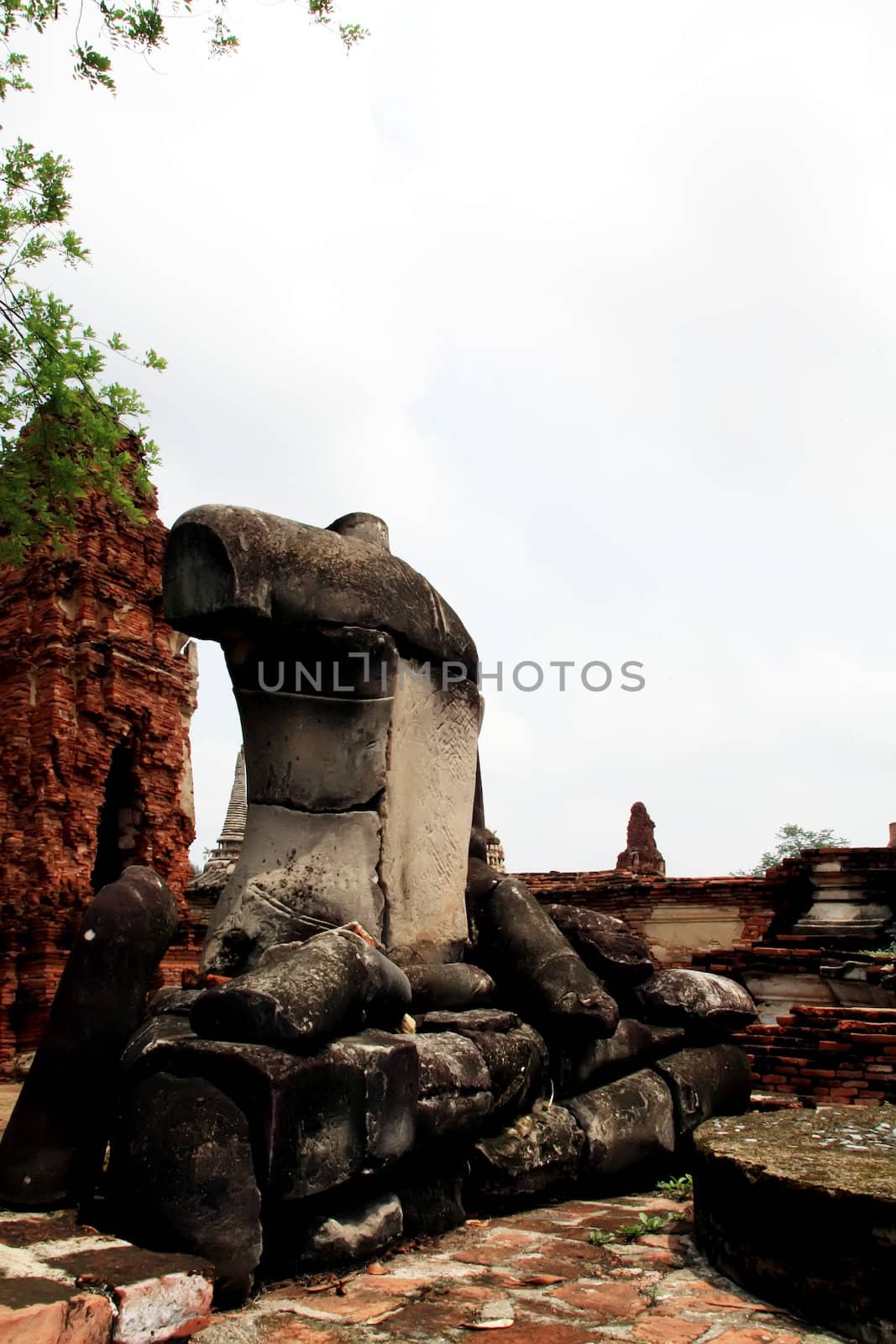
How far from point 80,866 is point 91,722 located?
1614mm

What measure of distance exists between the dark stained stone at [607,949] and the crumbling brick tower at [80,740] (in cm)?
783

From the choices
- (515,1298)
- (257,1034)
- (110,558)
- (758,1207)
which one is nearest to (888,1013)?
(758,1207)

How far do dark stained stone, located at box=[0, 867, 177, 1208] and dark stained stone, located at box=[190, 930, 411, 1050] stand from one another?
0.81 ft

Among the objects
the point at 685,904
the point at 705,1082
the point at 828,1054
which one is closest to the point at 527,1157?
the point at 705,1082

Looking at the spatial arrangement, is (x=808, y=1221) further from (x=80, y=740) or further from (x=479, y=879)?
(x=80, y=740)

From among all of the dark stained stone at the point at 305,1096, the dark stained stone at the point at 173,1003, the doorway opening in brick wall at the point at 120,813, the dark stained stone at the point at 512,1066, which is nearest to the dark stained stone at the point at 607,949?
the dark stained stone at the point at 512,1066

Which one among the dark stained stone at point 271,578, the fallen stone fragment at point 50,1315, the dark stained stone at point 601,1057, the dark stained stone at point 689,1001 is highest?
the dark stained stone at point 271,578

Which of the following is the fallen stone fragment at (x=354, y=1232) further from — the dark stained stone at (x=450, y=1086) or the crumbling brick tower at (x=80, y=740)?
the crumbling brick tower at (x=80, y=740)

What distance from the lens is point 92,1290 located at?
221 centimetres

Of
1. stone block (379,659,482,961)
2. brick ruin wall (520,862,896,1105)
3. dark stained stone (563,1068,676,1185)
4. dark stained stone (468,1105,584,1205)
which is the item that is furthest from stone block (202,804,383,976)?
brick ruin wall (520,862,896,1105)

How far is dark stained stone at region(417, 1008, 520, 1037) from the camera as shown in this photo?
3.72m

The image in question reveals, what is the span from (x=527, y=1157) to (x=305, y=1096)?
1217mm

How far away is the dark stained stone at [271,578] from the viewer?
354cm

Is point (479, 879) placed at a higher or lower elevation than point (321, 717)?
lower
